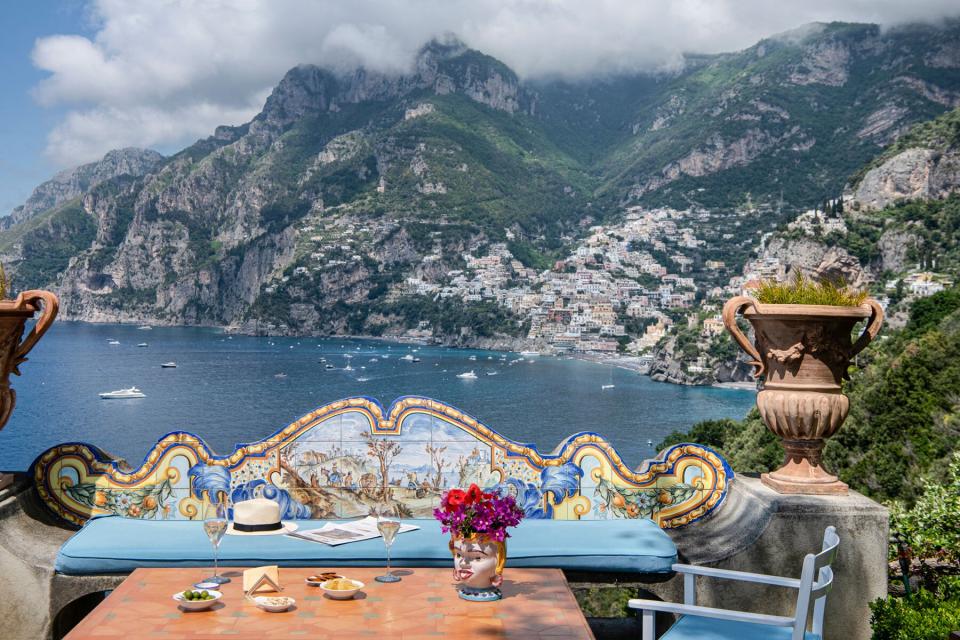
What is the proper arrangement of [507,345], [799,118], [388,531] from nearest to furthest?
[388,531] < [507,345] < [799,118]

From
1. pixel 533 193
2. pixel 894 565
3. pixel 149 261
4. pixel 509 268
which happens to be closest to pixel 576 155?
pixel 533 193

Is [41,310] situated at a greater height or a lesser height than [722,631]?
greater

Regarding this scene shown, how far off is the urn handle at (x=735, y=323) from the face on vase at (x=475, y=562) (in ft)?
6.33

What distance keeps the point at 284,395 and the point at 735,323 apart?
233 ft

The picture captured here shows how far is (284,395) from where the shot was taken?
72.4m

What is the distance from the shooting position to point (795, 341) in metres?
4.22

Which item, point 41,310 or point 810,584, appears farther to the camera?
point 41,310

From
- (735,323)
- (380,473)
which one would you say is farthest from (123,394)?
(735,323)

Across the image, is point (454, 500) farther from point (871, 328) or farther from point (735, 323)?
point (871, 328)

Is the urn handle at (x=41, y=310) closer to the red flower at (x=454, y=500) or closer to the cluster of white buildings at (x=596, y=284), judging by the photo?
the red flower at (x=454, y=500)

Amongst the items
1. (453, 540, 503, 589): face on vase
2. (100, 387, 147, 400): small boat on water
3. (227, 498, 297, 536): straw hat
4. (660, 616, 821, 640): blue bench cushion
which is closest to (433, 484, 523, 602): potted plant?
(453, 540, 503, 589): face on vase

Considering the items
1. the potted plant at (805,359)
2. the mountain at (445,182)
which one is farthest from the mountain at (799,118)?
the potted plant at (805,359)

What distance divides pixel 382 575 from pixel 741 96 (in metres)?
153

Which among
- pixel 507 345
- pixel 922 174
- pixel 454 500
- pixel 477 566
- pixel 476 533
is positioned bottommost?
pixel 507 345
